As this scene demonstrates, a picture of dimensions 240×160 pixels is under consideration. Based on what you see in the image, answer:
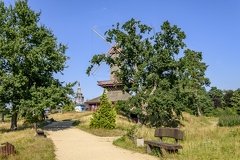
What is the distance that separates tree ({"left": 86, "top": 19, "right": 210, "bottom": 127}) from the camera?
80.5ft

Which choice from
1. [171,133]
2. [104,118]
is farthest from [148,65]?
[171,133]

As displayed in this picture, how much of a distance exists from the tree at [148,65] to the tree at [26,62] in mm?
4031

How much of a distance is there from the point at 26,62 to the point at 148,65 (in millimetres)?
10914

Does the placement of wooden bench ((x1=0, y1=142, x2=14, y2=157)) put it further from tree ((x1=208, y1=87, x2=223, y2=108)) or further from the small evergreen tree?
tree ((x1=208, y1=87, x2=223, y2=108))

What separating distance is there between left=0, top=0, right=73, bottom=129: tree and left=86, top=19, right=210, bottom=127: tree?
13.2ft

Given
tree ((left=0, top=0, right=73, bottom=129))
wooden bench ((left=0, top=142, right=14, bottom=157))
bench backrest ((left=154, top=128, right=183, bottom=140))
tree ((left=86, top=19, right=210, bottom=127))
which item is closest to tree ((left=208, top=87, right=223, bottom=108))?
tree ((left=86, top=19, right=210, bottom=127))

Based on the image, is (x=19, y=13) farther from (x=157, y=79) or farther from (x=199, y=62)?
(x=199, y=62)

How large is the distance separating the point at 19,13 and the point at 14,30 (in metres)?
1.56

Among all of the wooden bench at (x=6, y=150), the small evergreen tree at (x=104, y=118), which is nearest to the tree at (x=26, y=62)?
the small evergreen tree at (x=104, y=118)

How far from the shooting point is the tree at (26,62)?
2139 cm

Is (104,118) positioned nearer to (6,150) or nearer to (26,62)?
(26,62)

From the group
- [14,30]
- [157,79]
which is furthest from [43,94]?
[157,79]

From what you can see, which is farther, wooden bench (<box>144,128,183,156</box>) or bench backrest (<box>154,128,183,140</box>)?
bench backrest (<box>154,128,183,140</box>)

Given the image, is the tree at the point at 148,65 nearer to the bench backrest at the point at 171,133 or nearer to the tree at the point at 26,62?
the tree at the point at 26,62
